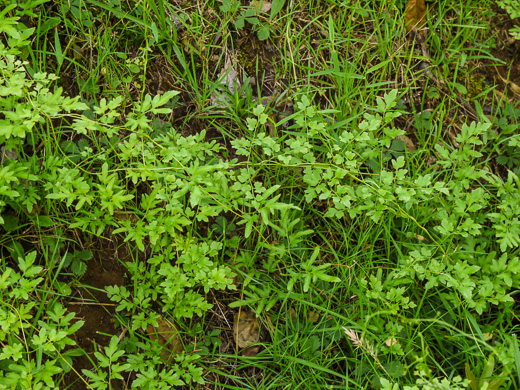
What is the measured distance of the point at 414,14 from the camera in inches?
123

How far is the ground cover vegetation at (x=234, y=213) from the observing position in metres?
2.21

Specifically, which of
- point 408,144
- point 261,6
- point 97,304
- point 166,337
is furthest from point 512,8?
point 97,304

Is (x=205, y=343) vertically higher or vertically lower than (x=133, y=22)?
lower

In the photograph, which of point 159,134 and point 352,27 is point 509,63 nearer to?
point 352,27

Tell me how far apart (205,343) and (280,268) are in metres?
0.61

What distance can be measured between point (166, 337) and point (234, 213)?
2.75 ft

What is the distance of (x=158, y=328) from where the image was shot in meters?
2.44

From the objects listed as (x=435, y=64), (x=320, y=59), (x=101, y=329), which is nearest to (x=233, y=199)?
(x=101, y=329)

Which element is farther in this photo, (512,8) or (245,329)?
(512,8)

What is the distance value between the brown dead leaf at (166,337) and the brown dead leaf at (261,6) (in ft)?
7.08

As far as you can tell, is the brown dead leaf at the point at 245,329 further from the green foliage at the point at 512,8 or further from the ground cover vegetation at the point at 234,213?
the green foliage at the point at 512,8

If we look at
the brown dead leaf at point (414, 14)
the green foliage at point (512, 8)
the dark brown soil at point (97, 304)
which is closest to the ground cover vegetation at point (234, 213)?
the dark brown soil at point (97, 304)

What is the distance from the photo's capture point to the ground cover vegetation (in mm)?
2209

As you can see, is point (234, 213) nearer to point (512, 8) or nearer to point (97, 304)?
point (97, 304)
